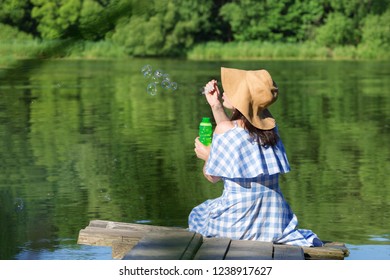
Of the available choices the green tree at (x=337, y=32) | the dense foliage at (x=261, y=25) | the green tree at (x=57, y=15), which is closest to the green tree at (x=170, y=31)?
the dense foliage at (x=261, y=25)

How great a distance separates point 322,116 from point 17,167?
7.27 m

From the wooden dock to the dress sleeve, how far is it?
0.24 meters

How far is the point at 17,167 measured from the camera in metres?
8.82

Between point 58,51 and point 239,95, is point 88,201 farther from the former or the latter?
point 58,51

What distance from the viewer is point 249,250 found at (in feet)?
11.2

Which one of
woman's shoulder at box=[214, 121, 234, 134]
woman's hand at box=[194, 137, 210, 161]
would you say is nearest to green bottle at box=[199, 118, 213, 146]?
woman's hand at box=[194, 137, 210, 161]

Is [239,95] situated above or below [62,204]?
above

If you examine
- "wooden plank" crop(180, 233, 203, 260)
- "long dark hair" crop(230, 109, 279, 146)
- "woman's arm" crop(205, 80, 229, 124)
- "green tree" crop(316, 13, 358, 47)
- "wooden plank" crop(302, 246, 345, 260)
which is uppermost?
"woman's arm" crop(205, 80, 229, 124)

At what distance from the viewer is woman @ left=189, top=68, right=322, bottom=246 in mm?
3648

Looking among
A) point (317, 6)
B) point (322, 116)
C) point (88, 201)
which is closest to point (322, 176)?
point (88, 201)

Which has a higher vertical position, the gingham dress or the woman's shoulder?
the woman's shoulder

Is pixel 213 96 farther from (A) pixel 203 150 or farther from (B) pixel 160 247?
(B) pixel 160 247

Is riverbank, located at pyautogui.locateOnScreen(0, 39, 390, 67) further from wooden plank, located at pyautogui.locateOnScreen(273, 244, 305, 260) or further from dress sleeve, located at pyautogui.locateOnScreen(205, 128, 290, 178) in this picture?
wooden plank, located at pyautogui.locateOnScreen(273, 244, 305, 260)

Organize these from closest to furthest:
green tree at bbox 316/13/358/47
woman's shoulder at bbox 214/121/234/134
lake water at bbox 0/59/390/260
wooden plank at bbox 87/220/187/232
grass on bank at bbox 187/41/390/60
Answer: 1. woman's shoulder at bbox 214/121/234/134
2. wooden plank at bbox 87/220/187/232
3. lake water at bbox 0/59/390/260
4. grass on bank at bbox 187/41/390/60
5. green tree at bbox 316/13/358/47
